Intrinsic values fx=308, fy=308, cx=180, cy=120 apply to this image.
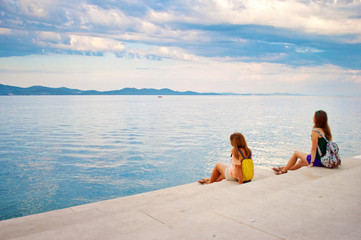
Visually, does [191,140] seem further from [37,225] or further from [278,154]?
[37,225]

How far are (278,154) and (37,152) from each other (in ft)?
48.0

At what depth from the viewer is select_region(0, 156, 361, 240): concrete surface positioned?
3830mm

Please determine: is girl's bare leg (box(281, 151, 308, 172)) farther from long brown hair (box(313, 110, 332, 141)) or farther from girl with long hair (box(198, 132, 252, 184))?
girl with long hair (box(198, 132, 252, 184))

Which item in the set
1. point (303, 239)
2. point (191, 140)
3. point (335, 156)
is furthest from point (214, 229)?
point (191, 140)

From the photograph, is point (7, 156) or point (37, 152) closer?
point (7, 156)

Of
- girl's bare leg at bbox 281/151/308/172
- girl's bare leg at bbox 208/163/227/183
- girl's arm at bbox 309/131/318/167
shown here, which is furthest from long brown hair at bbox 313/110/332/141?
girl's bare leg at bbox 208/163/227/183

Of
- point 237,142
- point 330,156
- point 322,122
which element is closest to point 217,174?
point 237,142

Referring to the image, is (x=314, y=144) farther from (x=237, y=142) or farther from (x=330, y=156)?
(x=237, y=142)

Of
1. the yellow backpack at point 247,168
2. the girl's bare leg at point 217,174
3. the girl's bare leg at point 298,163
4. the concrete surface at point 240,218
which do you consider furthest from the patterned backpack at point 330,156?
the girl's bare leg at point 217,174

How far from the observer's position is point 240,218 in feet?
14.1

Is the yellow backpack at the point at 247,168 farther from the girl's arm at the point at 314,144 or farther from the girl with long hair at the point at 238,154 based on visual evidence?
the girl's arm at the point at 314,144

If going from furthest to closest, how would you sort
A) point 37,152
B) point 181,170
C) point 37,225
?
1. point 37,152
2. point 181,170
3. point 37,225

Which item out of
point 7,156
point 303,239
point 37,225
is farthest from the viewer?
point 7,156

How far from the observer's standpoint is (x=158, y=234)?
150 inches
